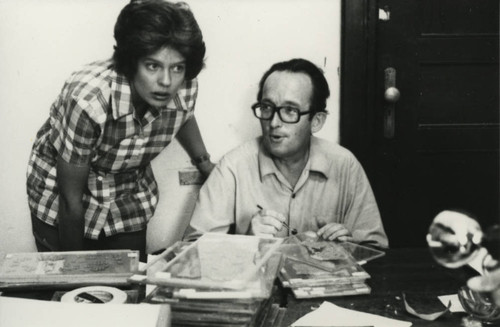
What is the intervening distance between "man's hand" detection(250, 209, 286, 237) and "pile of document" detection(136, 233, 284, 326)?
0.42 metres

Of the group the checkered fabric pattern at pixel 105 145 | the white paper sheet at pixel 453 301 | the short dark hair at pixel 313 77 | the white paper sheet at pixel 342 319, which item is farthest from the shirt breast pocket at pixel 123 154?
the white paper sheet at pixel 453 301

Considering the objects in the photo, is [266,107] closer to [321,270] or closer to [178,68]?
[178,68]

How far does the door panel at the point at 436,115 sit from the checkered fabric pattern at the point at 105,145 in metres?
0.91

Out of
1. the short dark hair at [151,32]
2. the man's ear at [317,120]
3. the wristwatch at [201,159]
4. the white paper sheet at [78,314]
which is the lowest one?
the white paper sheet at [78,314]

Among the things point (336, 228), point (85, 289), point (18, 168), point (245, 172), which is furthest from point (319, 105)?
point (18, 168)

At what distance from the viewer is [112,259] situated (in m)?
1.53

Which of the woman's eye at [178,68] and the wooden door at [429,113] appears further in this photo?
the wooden door at [429,113]

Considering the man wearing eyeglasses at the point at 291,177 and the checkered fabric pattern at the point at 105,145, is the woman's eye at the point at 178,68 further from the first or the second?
the man wearing eyeglasses at the point at 291,177

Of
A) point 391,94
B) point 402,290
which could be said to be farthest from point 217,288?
point 391,94

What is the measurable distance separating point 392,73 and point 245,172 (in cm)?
85

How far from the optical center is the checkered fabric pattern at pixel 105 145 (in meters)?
1.83

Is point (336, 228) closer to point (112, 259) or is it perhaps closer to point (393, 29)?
point (112, 259)

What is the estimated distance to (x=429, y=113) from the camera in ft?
8.25

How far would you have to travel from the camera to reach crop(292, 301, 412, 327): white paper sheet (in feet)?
3.99
